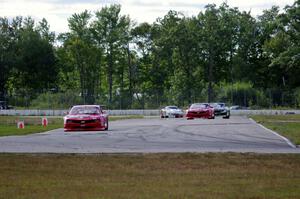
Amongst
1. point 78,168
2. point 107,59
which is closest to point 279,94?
point 107,59

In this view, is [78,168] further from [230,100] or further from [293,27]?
[230,100]

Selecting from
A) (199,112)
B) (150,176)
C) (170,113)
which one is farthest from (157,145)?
(170,113)

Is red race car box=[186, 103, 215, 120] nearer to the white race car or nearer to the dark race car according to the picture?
the dark race car

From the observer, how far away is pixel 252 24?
95.6m

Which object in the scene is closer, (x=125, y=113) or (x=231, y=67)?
(x=125, y=113)

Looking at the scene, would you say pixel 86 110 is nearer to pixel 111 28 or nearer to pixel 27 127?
pixel 27 127

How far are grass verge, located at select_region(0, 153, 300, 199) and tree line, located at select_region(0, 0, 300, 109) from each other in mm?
70418

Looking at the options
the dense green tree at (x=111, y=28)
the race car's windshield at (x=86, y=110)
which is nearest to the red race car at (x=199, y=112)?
the race car's windshield at (x=86, y=110)

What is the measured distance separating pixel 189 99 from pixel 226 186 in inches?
2787

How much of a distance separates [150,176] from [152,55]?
8661 centimetres

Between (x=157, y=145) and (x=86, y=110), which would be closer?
(x=157, y=145)

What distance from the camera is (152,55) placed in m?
100

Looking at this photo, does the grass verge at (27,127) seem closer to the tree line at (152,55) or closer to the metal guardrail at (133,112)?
the metal guardrail at (133,112)

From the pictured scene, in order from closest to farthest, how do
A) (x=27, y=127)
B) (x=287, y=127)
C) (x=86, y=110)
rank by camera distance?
(x=86, y=110) → (x=287, y=127) → (x=27, y=127)
